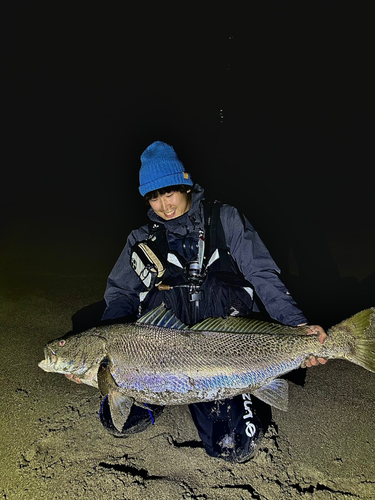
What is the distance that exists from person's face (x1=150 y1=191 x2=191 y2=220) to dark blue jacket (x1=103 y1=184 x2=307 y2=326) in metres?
0.06

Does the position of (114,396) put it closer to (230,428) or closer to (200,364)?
(200,364)

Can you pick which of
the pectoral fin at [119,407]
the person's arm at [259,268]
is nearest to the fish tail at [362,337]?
the person's arm at [259,268]

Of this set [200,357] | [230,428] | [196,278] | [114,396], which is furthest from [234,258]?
[114,396]

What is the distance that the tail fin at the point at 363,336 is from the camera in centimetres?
232

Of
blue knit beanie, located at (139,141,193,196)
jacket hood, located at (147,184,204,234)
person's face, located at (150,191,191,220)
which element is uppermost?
blue knit beanie, located at (139,141,193,196)

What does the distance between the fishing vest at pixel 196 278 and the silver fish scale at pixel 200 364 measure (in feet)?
1.59

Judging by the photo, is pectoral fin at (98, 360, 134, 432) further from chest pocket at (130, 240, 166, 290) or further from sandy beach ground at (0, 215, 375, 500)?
chest pocket at (130, 240, 166, 290)

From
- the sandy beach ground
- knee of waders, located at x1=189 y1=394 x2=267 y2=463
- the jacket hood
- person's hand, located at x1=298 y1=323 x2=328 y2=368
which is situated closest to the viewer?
the sandy beach ground

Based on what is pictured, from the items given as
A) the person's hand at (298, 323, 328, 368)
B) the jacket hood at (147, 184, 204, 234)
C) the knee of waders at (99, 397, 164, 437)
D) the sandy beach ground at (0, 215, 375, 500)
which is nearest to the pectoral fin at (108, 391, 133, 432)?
the knee of waders at (99, 397, 164, 437)

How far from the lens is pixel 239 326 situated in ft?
8.43

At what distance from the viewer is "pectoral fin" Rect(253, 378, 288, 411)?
244cm

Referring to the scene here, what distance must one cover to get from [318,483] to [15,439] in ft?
Answer: 7.46

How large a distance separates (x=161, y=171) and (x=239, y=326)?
1.51 m

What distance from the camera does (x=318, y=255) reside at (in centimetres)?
862
